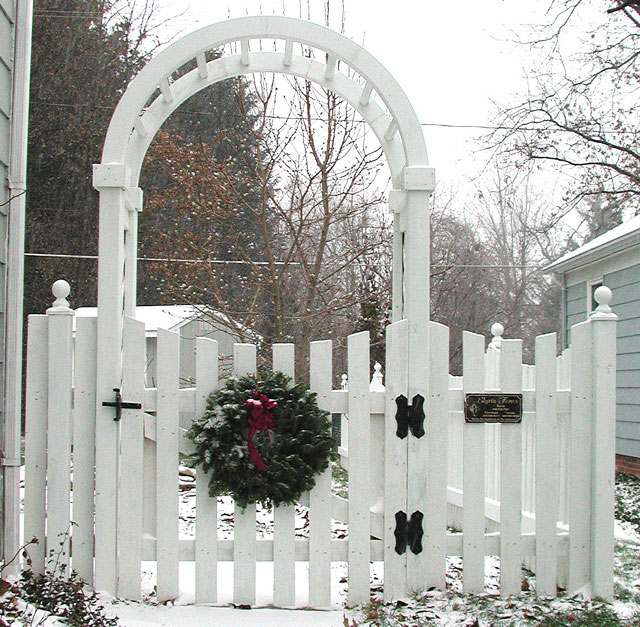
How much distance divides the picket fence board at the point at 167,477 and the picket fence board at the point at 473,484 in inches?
56.3

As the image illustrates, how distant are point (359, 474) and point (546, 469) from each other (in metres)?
0.94

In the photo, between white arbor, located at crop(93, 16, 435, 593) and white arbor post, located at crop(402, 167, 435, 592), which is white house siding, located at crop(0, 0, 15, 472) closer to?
white arbor, located at crop(93, 16, 435, 593)

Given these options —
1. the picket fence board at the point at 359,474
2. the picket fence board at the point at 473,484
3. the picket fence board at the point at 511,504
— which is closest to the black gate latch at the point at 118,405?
the picket fence board at the point at 359,474

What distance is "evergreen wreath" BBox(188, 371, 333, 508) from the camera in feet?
11.5

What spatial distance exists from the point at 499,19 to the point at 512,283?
7.36 metres

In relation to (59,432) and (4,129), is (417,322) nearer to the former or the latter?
(59,432)

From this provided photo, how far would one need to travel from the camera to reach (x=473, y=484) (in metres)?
3.71

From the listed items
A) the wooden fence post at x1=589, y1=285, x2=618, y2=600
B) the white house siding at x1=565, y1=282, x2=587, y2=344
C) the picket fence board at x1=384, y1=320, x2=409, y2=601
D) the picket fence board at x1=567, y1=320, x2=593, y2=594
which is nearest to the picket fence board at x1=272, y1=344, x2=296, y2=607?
the picket fence board at x1=384, y1=320, x2=409, y2=601

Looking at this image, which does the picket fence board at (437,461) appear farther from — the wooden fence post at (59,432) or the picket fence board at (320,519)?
the wooden fence post at (59,432)

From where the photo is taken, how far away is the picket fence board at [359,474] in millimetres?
3635

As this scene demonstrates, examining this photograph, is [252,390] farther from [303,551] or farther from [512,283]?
[512,283]

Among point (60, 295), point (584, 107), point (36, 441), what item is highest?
point (584, 107)

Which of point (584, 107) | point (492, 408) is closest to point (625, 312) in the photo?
point (584, 107)

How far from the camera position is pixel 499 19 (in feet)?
43.5
